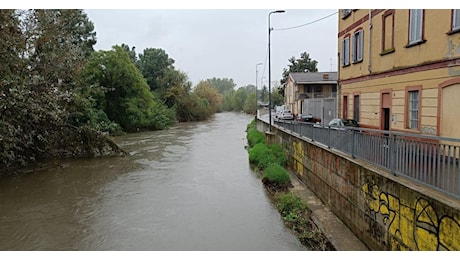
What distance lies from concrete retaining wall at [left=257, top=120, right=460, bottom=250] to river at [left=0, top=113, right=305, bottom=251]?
59.7 inches

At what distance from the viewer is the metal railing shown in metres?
5.22

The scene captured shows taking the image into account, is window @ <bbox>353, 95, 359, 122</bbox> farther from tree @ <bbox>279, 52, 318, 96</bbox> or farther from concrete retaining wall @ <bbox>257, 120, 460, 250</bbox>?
tree @ <bbox>279, 52, 318, 96</bbox>

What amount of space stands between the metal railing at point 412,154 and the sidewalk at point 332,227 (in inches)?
66.4

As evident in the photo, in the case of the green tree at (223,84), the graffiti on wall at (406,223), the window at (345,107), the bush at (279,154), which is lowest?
the bush at (279,154)

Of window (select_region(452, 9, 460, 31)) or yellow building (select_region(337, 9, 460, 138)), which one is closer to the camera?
window (select_region(452, 9, 460, 31))

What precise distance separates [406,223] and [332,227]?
2919mm

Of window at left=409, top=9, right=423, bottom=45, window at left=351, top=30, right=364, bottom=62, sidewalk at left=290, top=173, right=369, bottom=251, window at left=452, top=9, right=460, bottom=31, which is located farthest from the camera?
window at left=351, top=30, right=364, bottom=62

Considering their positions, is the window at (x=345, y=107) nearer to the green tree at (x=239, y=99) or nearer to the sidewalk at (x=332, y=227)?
the sidewalk at (x=332, y=227)

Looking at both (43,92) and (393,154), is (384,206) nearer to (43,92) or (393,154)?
(393,154)


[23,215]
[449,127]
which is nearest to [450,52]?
[449,127]

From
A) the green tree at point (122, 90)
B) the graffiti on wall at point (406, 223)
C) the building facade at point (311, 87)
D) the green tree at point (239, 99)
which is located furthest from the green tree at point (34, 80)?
the green tree at point (239, 99)

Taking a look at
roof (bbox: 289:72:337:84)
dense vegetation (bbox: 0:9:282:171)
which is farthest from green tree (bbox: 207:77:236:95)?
dense vegetation (bbox: 0:9:282:171)

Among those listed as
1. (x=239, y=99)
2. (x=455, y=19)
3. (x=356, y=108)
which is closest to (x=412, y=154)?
(x=455, y=19)

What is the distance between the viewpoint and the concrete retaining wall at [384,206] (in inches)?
198
